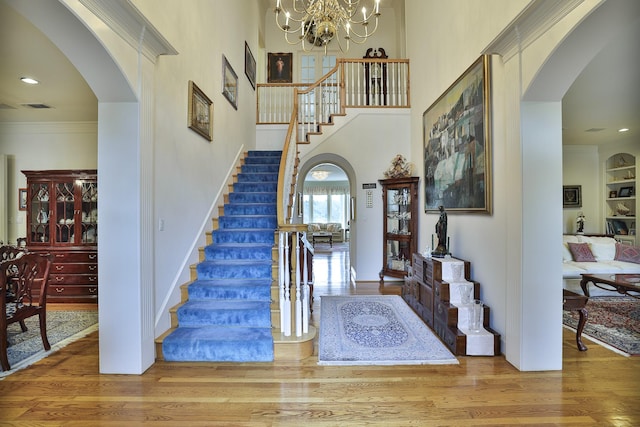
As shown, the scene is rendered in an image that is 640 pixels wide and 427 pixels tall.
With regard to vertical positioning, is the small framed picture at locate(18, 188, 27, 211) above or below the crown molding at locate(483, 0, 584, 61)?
below

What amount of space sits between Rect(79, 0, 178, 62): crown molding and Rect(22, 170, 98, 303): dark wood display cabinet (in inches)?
124

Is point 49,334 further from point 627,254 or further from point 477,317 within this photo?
point 627,254

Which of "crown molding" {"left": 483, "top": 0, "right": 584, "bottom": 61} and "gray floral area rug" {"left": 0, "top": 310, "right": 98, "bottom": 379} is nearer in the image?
"crown molding" {"left": 483, "top": 0, "right": 584, "bottom": 61}

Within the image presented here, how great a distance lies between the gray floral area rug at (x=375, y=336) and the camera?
2.70 meters

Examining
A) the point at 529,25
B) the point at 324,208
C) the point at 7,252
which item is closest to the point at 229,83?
the point at 7,252

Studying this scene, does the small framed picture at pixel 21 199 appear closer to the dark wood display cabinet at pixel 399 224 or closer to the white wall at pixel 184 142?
the white wall at pixel 184 142

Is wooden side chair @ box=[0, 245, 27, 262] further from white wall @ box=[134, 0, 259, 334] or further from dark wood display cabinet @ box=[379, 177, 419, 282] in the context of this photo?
dark wood display cabinet @ box=[379, 177, 419, 282]

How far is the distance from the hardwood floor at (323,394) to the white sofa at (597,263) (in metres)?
2.38

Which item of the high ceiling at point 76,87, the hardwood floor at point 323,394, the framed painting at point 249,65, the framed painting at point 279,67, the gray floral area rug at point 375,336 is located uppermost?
the framed painting at point 279,67

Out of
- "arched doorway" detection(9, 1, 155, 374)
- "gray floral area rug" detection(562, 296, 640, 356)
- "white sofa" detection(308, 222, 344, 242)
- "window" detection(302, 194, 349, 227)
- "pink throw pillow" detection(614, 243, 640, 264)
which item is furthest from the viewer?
"window" detection(302, 194, 349, 227)

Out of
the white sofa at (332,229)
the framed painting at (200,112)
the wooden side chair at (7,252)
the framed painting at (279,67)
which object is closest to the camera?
the wooden side chair at (7,252)

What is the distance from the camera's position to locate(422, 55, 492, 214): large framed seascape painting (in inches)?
120

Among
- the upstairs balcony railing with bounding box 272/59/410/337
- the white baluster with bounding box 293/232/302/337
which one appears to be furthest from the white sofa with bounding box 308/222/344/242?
the white baluster with bounding box 293/232/302/337

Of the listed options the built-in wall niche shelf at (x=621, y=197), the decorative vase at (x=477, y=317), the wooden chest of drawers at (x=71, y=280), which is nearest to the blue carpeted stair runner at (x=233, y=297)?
the decorative vase at (x=477, y=317)
